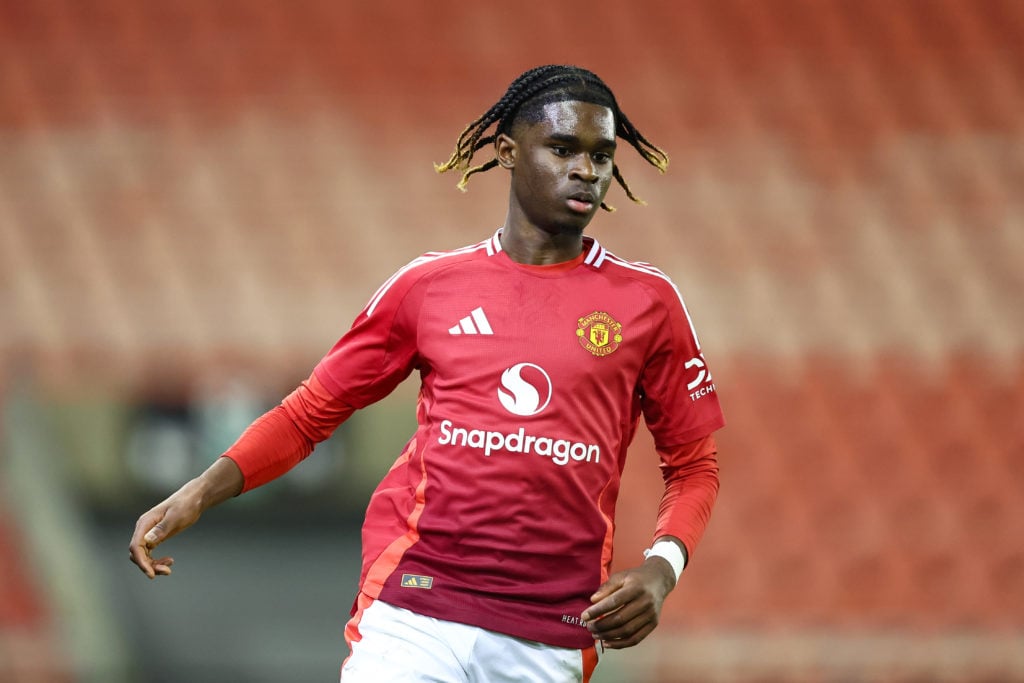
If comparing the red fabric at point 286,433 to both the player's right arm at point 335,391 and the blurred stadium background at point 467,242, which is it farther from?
the blurred stadium background at point 467,242

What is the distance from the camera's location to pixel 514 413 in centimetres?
210

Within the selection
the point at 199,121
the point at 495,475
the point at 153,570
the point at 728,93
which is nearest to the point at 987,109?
the point at 728,93

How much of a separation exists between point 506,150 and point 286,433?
2.14 feet

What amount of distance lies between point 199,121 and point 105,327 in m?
1.03

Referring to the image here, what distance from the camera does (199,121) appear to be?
18.3 ft

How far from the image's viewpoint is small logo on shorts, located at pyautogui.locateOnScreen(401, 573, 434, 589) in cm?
207

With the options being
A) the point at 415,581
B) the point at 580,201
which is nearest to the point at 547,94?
the point at 580,201

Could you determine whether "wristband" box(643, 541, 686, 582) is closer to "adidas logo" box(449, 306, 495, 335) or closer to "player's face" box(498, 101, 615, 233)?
"adidas logo" box(449, 306, 495, 335)

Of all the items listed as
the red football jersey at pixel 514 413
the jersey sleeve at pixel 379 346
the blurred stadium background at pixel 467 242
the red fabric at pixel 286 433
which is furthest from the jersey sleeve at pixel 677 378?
the blurred stadium background at pixel 467 242

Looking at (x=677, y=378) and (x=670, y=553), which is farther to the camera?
(x=677, y=378)

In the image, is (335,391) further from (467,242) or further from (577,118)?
(467,242)

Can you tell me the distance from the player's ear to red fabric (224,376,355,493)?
0.53 metres

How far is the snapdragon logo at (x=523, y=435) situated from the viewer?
2.08 m

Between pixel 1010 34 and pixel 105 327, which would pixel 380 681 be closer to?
pixel 105 327
